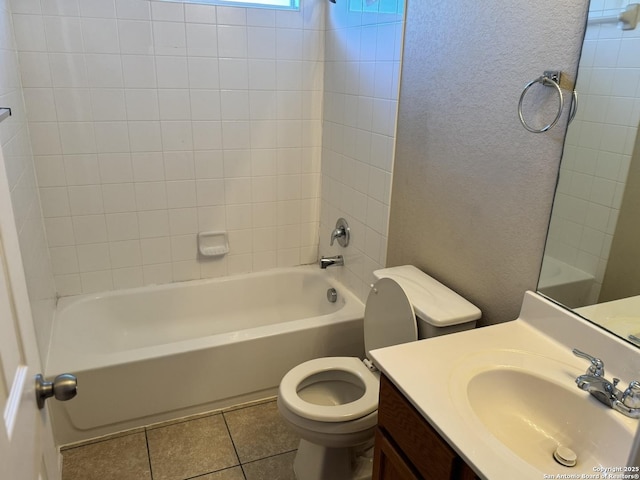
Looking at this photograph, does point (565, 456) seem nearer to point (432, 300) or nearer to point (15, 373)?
point (432, 300)

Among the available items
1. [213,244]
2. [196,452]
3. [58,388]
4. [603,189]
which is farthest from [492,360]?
[213,244]

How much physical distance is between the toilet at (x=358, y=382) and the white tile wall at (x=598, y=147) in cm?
41

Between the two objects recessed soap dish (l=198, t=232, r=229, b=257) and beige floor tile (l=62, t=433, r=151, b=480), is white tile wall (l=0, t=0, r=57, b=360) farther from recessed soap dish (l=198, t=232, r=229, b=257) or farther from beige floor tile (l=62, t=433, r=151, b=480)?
recessed soap dish (l=198, t=232, r=229, b=257)

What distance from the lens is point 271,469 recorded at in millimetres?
1985

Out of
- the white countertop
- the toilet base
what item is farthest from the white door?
the toilet base

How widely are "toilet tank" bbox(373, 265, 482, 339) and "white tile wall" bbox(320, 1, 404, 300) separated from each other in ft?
1.50

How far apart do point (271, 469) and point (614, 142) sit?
1.70m

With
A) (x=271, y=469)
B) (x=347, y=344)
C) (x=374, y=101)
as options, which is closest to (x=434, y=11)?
(x=374, y=101)

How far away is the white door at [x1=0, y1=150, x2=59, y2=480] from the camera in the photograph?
71cm

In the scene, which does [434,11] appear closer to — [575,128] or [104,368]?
[575,128]

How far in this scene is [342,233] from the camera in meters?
2.57

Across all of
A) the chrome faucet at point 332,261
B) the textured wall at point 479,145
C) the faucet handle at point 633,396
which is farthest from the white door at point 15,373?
the chrome faucet at point 332,261

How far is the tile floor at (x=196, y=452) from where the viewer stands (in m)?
1.96

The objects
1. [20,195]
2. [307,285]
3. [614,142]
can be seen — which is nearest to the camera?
[614,142]
